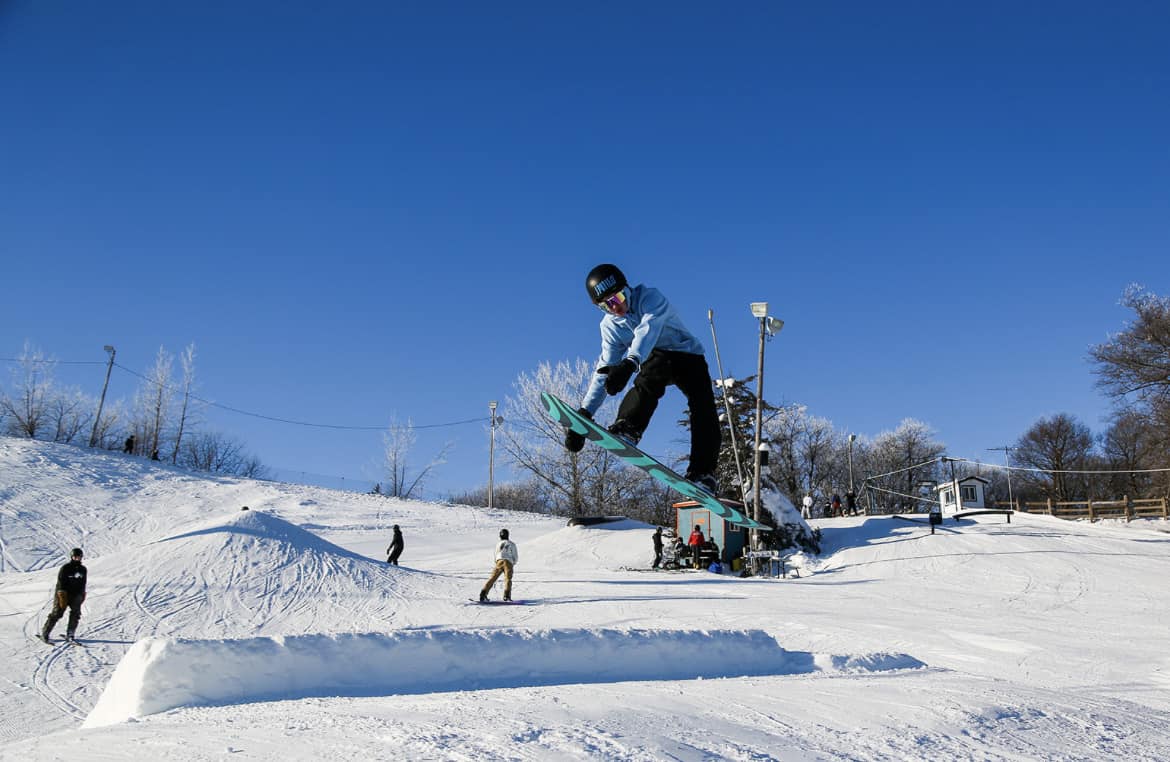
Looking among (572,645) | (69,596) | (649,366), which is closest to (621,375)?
(649,366)

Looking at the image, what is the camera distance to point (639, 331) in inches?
213

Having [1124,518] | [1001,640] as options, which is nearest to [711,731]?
[1001,640]

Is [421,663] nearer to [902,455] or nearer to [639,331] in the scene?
[639,331]

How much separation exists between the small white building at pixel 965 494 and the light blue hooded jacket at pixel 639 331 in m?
29.7

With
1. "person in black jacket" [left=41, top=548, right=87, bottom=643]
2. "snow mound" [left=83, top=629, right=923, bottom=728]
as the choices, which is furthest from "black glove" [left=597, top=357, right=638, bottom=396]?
"person in black jacket" [left=41, top=548, right=87, bottom=643]

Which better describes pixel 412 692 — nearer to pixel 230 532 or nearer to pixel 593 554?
pixel 230 532

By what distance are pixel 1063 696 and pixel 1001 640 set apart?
6468 mm

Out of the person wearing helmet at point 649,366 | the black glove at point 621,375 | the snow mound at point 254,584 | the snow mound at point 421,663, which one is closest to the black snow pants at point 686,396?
the person wearing helmet at point 649,366

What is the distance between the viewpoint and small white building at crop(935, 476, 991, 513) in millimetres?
31969

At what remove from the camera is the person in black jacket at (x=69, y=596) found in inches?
516

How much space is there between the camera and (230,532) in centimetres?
1914

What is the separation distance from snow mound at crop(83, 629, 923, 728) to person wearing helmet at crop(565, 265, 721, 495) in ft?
12.2

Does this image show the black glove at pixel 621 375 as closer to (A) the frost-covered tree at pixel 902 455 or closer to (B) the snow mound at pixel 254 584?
(B) the snow mound at pixel 254 584

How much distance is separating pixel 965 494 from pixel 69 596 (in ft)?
104
